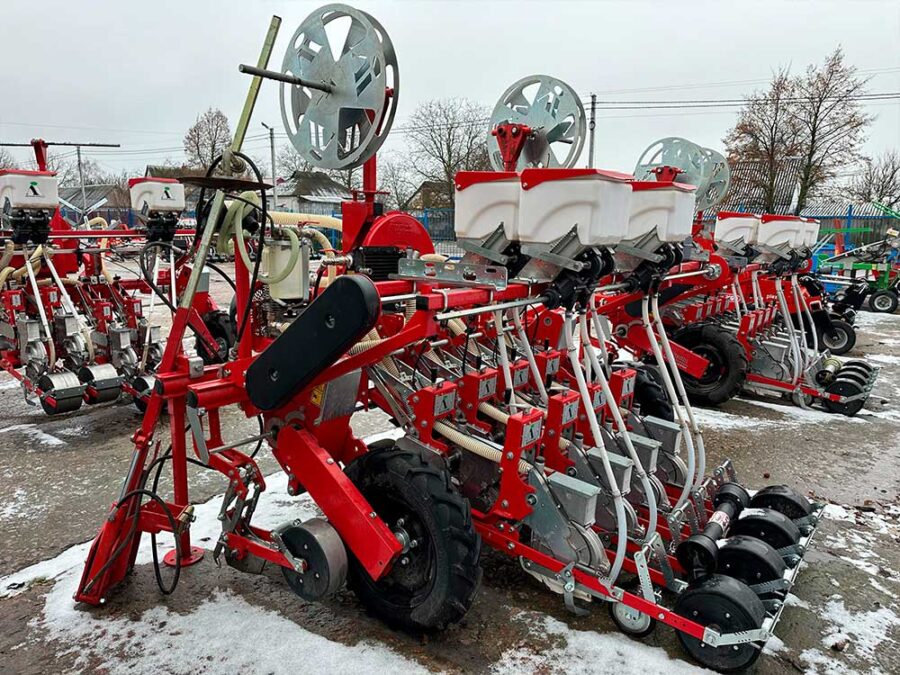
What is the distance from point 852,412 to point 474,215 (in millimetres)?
6447

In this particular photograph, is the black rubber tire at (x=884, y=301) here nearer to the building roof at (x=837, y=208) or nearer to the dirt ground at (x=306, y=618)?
the dirt ground at (x=306, y=618)

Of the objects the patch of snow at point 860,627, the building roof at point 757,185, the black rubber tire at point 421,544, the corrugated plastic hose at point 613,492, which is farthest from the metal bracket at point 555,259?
the building roof at point 757,185

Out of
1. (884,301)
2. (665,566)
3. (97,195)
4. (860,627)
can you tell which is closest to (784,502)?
(860,627)

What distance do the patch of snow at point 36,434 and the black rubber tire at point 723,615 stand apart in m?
5.80

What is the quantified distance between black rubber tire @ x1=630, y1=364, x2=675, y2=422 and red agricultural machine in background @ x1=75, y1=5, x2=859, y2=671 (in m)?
1.09

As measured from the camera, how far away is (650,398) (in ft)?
17.7

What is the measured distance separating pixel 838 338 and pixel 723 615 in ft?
31.8

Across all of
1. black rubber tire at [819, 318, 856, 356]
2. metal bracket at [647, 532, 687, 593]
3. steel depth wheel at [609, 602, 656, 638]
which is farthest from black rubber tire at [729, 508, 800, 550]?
black rubber tire at [819, 318, 856, 356]

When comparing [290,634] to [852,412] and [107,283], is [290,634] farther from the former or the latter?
[852,412]

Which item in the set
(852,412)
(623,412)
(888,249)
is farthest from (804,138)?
(623,412)

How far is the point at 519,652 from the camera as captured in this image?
316cm

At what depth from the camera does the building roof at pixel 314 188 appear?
4916cm

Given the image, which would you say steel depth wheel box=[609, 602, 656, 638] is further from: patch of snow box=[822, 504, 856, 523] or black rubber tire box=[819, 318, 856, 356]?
black rubber tire box=[819, 318, 856, 356]

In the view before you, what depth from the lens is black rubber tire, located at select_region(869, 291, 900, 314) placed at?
1586 cm
